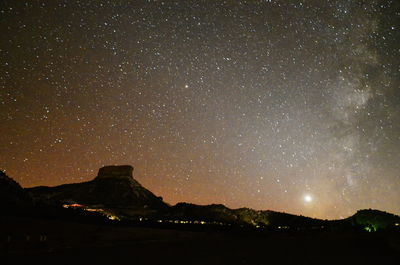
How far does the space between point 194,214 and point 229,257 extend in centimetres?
6718

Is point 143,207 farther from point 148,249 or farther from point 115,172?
point 148,249

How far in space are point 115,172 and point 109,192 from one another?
1769cm

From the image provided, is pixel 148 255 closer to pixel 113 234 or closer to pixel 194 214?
pixel 113 234

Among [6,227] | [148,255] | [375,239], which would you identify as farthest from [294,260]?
[6,227]

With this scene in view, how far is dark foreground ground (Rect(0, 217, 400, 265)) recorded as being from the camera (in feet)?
37.4

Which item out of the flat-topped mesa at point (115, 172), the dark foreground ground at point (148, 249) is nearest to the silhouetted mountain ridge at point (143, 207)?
the flat-topped mesa at point (115, 172)

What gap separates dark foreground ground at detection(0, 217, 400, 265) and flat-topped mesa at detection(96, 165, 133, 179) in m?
104

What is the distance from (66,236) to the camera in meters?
15.8

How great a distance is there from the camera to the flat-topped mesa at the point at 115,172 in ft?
390

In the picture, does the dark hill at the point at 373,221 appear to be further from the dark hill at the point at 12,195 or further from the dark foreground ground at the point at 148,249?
the dark hill at the point at 12,195

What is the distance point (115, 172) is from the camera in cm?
12000

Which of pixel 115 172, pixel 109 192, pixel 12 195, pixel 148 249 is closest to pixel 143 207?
pixel 109 192

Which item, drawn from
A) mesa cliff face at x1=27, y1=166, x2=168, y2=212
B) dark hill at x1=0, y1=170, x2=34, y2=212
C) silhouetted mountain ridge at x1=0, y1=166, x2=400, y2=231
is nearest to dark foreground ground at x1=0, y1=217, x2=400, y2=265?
dark hill at x1=0, y1=170, x2=34, y2=212

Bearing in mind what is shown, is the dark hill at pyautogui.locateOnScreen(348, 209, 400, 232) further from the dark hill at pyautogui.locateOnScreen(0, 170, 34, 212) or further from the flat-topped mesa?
the flat-topped mesa
